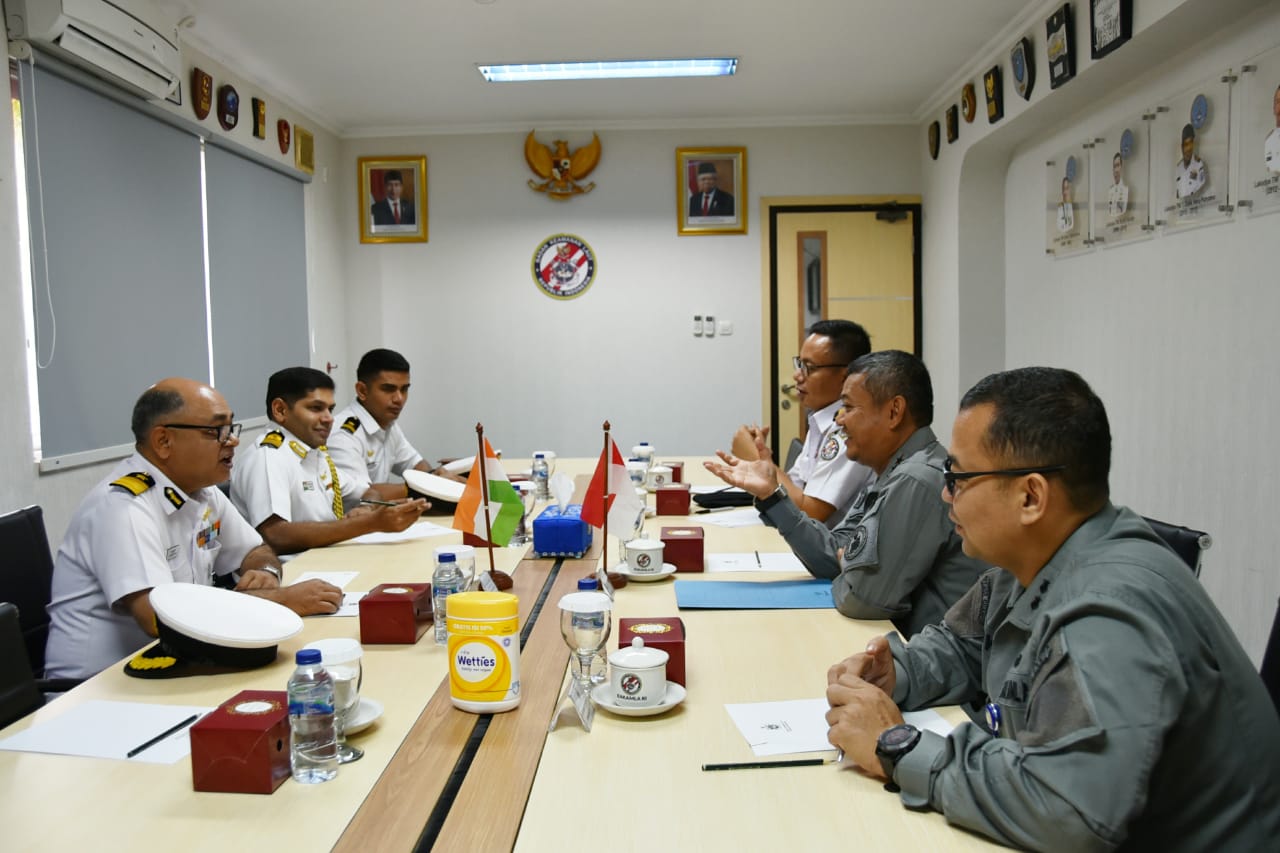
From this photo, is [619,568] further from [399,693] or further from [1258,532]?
[1258,532]

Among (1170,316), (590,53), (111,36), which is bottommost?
(1170,316)

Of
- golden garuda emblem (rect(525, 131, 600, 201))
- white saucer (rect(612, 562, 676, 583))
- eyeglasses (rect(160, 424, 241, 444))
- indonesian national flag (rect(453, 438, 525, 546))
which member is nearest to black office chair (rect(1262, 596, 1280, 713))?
white saucer (rect(612, 562, 676, 583))

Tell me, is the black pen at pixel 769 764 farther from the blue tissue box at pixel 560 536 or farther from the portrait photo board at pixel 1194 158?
the portrait photo board at pixel 1194 158

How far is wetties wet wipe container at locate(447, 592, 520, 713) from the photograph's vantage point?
1573 millimetres

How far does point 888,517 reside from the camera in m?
2.12

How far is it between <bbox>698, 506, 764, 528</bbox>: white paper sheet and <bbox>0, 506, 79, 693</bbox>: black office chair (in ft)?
6.40

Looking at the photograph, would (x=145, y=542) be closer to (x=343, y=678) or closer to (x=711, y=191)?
(x=343, y=678)

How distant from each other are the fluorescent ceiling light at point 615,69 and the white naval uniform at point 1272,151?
290 centimetres

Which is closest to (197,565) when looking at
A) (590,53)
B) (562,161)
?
(590,53)

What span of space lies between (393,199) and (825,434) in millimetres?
4656

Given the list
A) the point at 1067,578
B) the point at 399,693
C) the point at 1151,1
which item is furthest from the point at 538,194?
the point at 1067,578

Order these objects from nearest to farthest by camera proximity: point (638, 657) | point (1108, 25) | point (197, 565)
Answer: point (638, 657)
point (197, 565)
point (1108, 25)

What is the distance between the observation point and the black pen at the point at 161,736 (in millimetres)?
1479

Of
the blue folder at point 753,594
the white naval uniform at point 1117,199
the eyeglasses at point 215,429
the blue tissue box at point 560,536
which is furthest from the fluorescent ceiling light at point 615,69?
the blue folder at point 753,594
